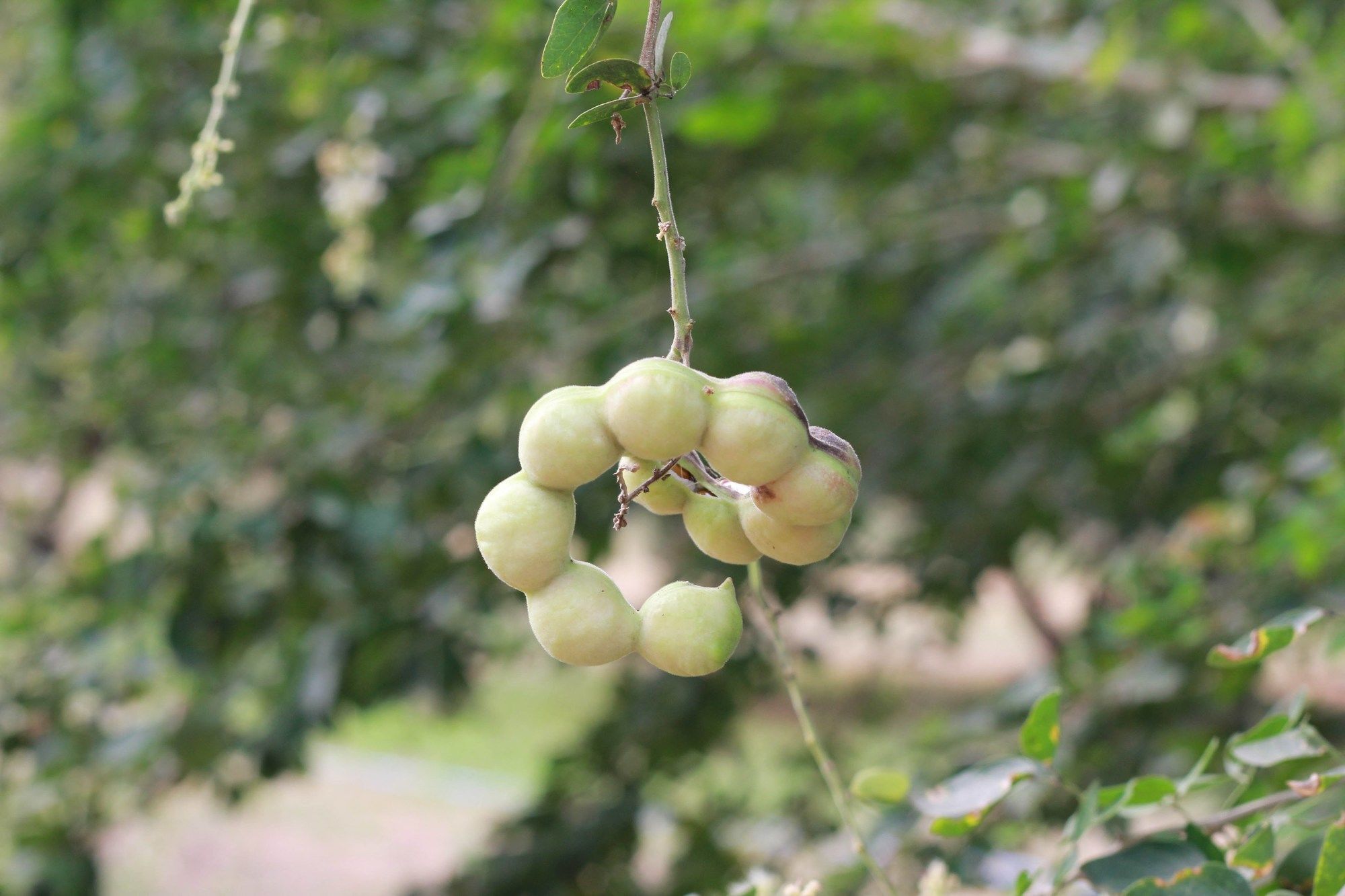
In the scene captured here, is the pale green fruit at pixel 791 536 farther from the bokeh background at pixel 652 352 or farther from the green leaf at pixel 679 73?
the bokeh background at pixel 652 352

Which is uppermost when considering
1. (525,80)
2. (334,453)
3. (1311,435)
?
(525,80)

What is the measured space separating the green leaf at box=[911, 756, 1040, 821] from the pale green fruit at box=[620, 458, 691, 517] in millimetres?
262

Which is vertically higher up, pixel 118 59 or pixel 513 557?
pixel 118 59

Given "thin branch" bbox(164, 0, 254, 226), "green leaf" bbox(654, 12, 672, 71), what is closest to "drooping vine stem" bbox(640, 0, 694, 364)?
"green leaf" bbox(654, 12, 672, 71)

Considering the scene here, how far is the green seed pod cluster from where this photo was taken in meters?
0.43

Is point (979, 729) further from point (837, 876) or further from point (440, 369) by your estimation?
point (440, 369)

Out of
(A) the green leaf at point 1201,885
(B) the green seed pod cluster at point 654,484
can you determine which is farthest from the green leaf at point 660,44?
(A) the green leaf at point 1201,885

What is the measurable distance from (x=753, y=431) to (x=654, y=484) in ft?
0.25

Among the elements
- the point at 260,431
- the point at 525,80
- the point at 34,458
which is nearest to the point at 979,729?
the point at 525,80

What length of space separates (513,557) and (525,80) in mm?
1091

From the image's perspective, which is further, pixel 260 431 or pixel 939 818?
pixel 260 431

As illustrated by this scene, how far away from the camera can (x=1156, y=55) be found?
1.85 m

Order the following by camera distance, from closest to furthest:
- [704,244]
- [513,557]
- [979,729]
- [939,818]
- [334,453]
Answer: [513,557] → [939,818] → [979,729] → [334,453] → [704,244]

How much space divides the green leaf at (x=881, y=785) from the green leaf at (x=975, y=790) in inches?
0.6
